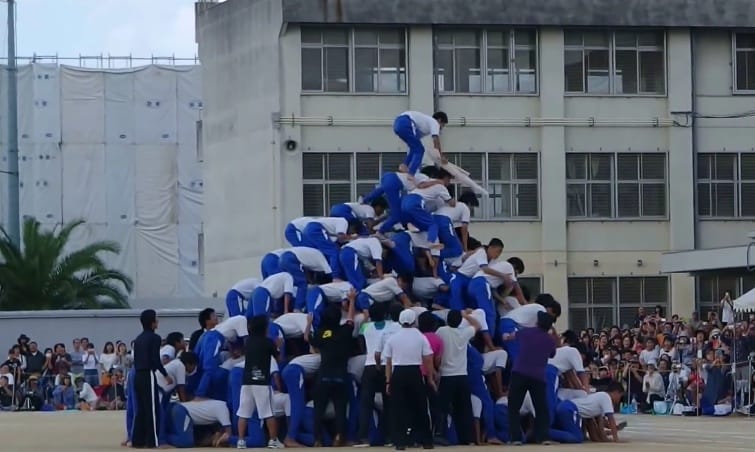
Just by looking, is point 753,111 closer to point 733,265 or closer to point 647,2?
point 647,2

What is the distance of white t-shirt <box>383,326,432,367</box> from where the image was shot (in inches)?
800

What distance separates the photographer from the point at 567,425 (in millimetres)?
21922

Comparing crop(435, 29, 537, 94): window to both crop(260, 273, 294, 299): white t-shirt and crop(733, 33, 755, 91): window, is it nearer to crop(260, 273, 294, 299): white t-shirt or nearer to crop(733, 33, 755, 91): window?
crop(733, 33, 755, 91): window

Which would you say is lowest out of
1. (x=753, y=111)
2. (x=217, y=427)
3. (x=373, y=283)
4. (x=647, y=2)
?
(x=217, y=427)

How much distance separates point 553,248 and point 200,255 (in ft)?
77.9

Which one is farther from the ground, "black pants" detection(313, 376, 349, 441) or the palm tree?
the palm tree

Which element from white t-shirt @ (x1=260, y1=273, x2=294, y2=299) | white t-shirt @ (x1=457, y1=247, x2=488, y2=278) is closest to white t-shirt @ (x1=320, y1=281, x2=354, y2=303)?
white t-shirt @ (x1=260, y1=273, x2=294, y2=299)

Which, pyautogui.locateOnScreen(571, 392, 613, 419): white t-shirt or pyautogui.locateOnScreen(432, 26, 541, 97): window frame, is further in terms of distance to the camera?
pyautogui.locateOnScreen(432, 26, 541, 97): window frame

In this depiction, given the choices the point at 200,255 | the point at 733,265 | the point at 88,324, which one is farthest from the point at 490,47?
the point at 200,255

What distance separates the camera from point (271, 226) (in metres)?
46.8

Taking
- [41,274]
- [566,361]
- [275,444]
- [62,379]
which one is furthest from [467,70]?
[275,444]

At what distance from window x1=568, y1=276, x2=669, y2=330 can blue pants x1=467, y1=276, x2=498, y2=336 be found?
2556cm

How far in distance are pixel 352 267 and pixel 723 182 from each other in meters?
28.1

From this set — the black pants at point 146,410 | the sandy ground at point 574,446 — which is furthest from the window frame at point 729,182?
the black pants at point 146,410
